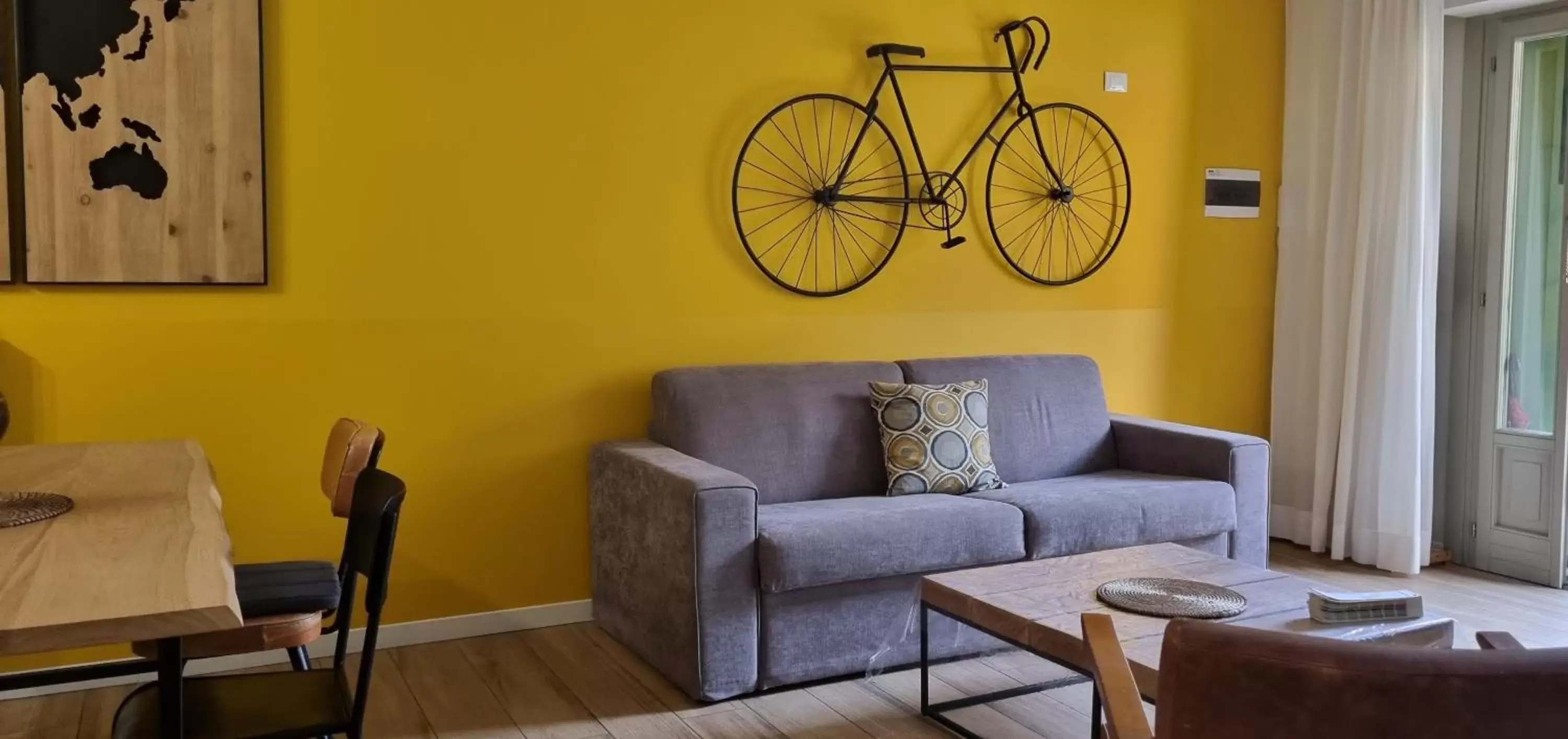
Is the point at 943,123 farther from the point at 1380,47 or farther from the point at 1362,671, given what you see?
the point at 1362,671

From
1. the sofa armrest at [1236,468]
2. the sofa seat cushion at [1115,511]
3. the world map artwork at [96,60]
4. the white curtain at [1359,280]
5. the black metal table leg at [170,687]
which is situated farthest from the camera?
the white curtain at [1359,280]

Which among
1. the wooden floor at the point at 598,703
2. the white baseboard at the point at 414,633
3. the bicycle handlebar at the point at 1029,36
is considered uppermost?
the bicycle handlebar at the point at 1029,36

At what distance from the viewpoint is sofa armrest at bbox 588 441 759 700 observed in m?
3.11

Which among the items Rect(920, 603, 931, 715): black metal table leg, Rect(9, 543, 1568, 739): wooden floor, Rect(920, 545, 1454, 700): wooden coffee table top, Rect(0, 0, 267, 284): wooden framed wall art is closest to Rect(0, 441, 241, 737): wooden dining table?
Rect(9, 543, 1568, 739): wooden floor

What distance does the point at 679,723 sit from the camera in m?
3.05

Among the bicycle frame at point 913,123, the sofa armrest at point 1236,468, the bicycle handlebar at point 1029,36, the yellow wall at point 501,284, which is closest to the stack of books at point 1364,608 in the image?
the sofa armrest at point 1236,468

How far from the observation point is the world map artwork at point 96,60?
10.2 feet

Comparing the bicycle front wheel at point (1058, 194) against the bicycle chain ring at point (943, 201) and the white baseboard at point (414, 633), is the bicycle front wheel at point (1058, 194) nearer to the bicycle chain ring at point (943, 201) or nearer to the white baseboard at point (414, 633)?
the bicycle chain ring at point (943, 201)

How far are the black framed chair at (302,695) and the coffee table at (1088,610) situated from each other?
1.20 m

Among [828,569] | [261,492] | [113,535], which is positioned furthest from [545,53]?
[113,535]

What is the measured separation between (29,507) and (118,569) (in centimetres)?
53

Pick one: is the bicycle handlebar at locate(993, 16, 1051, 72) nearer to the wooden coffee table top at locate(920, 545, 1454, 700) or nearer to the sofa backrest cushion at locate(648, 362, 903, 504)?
the sofa backrest cushion at locate(648, 362, 903, 504)

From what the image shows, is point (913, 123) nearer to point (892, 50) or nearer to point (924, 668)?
point (892, 50)

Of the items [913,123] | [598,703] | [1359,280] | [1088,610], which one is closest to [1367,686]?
[1088,610]
